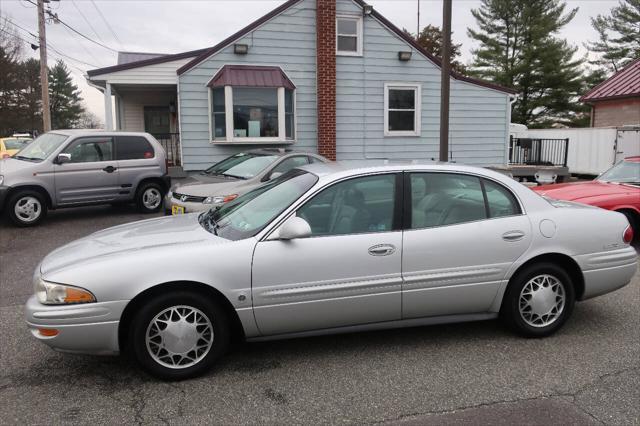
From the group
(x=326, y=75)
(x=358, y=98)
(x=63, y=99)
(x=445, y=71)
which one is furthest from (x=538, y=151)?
(x=63, y=99)

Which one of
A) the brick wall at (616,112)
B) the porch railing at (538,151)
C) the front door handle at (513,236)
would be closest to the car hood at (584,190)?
the front door handle at (513,236)

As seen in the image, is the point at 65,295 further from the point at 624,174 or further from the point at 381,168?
the point at 624,174

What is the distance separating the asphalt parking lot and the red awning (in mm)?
9328

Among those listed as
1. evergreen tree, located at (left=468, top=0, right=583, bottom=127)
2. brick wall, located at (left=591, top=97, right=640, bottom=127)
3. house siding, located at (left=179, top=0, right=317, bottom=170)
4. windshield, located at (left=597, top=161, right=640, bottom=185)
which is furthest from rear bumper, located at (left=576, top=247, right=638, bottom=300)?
evergreen tree, located at (left=468, top=0, right=583, bottom=127)

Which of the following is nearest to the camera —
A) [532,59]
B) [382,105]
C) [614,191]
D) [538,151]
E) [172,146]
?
[614,191]

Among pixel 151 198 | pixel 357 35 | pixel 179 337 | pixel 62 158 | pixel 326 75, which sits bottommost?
pixel 179 337

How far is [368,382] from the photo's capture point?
3646 mm

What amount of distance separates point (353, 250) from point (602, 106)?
22.6 meters

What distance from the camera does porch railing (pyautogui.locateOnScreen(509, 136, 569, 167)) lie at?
1933 cm

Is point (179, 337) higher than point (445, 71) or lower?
lower

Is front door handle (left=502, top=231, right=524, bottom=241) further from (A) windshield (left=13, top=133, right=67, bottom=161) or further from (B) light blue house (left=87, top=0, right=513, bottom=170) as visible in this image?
(B) light blue house (left=87, top=0, right=513, bottom=170)

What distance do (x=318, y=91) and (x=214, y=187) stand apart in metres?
6.73

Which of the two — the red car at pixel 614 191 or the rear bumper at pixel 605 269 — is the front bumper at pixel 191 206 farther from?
the rear bumper at pixel 605 269

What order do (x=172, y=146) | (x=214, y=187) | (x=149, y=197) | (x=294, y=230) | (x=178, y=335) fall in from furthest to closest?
(x=172, y=146) → (x=149, y=197) → (x=214, y=187) → (x=294, y=230) → (x=178, y=335)
